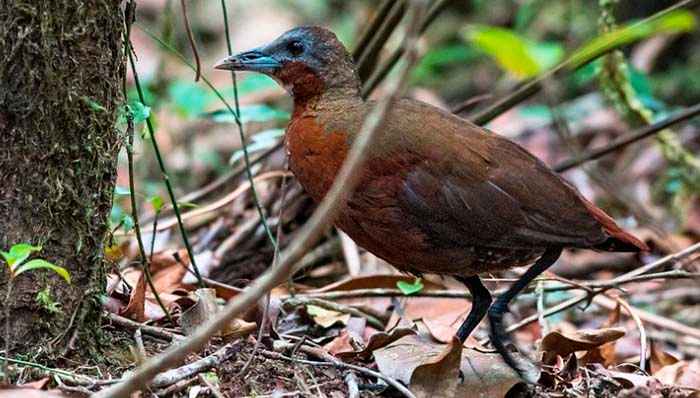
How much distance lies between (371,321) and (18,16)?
6.44 ft

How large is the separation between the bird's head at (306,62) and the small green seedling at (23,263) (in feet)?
4.12

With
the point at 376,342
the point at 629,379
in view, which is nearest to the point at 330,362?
the point at 376,342

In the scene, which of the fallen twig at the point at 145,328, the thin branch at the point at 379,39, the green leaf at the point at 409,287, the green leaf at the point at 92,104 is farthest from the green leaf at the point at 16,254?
the thin branch at the point at 379,39

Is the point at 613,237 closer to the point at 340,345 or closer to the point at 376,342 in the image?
the point at 376,342

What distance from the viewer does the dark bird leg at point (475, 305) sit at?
349 centimetres

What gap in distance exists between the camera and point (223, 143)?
8.34 metres

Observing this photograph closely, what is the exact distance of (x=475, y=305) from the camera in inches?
141

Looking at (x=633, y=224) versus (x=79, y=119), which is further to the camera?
(x=633, y=224)

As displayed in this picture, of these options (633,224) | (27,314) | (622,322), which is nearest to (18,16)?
(27,314)

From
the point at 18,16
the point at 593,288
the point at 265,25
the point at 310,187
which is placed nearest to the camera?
the point at 18,16

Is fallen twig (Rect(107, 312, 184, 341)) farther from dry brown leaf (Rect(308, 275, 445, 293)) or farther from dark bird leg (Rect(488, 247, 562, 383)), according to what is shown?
dry brown leaf (Rect(308, 275, 445, 293))

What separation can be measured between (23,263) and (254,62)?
4.18 feet

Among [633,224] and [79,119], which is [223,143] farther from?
[79,119]

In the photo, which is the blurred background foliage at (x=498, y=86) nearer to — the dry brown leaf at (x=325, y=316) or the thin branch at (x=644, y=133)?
the thin branch at (x=644, y=133)
